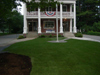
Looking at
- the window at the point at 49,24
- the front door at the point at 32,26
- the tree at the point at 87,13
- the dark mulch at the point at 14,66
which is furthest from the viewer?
the tree at the point at 87,13

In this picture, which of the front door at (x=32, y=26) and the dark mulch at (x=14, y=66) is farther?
the front door at (x=32, y=26)

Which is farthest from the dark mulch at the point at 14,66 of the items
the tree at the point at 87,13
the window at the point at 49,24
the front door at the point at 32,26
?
the tree at the point at 87,13

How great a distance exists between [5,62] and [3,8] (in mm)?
3489

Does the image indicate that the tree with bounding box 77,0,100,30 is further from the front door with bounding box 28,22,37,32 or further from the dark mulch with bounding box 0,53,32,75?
the dark mulch with bounding box 0,53,32,75

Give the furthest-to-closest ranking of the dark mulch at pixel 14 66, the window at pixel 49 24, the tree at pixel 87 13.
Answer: the tree at pixel 87 13 → the window at pixel 49 24 → the dark mulch at pixel 14 66

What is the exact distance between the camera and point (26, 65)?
17.5 feet

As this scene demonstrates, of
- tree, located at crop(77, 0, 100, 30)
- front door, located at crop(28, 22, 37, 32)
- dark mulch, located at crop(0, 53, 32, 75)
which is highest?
tree, located at crop(77, 0, 100, 30)

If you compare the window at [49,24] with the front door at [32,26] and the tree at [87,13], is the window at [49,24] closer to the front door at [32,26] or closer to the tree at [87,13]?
the front door at [32,26]

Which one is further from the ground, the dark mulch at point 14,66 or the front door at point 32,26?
the front door at point 32,26

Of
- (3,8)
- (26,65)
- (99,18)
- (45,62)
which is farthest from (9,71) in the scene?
(99,18)

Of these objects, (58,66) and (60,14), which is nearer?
(58,66)

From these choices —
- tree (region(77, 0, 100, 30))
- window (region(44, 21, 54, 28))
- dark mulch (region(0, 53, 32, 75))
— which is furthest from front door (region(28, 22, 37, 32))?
tree (region(77, 0, 100, 30))

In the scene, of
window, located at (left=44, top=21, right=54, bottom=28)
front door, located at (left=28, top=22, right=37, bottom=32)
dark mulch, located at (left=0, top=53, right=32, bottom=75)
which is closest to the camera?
dark mulch, located at (left=0, top=53, right=32, bottom=75)

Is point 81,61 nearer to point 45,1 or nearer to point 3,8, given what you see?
point 45,1
